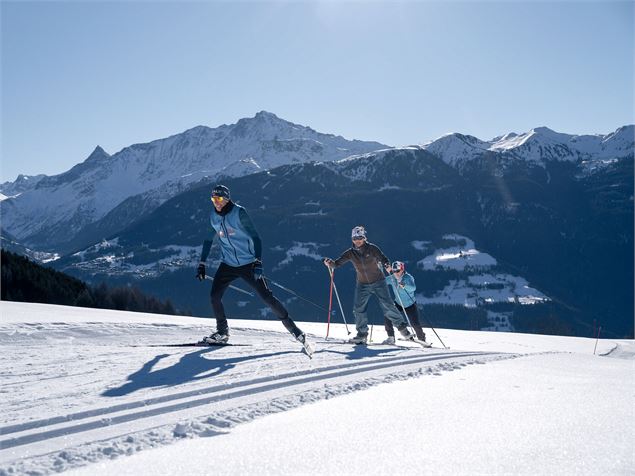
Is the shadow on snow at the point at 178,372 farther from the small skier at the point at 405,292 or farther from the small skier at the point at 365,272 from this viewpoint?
the small skier at the point at 405,292

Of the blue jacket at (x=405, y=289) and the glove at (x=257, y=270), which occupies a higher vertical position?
the glove at (x=257, y=270)

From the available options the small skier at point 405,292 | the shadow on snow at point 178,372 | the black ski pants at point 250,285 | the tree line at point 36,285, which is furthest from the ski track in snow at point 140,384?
the tree line at point 36,285

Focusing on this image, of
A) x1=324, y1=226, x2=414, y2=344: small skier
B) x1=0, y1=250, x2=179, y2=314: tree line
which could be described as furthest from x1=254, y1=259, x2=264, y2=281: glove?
x1=0, y1=250, x2=179, y2=314: tree line

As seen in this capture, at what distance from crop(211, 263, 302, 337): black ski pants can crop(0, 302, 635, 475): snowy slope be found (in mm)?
825

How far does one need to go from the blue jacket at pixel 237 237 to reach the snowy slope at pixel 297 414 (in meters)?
1.50

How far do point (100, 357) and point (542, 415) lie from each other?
15.8 feet

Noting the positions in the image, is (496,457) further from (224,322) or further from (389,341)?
(389,341)

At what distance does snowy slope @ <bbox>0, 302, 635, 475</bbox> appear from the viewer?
9.71 ft

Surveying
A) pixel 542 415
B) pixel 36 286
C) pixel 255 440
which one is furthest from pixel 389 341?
pixel 36 286

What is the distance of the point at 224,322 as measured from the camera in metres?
8.69

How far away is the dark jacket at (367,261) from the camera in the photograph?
10680 mm

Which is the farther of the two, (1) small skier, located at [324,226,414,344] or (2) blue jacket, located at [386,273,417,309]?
(2) blue jacket, located at [386,273,417,309]

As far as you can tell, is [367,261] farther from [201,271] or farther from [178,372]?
[178,372]

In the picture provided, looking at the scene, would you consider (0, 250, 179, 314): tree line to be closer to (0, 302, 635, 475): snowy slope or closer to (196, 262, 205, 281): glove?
(196, 262, 205, 281): glove
